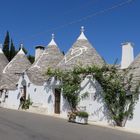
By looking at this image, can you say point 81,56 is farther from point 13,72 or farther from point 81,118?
point 13,72

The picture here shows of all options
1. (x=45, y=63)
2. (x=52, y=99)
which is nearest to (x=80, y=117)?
(x=52, y=99)

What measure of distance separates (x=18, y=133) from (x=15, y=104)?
66.2 feet

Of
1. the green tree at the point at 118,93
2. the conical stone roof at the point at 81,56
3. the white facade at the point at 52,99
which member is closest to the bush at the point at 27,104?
the white facade at the point at 52,99

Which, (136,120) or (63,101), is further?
(63,101)

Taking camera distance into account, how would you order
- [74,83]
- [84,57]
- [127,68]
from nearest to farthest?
1. [127,68]
2. [74,83]
3. [84,57]

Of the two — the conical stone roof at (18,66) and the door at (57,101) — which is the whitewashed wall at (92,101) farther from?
the conical stone roof at (18,66)

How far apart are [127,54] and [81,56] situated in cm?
509

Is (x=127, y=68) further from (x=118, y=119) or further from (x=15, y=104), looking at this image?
(x=15, y=104)

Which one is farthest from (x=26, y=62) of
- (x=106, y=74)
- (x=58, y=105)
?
(x=106, y=74)

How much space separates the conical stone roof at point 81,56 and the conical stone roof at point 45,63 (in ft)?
12.1

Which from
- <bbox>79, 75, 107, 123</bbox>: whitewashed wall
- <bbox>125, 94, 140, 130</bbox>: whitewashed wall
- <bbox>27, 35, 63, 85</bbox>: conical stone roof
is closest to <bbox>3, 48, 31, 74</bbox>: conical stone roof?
<bbox>27, 35, 63, 85</bbox>: conical stone roof

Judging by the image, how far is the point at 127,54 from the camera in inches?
896

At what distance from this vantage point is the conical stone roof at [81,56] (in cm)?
2646

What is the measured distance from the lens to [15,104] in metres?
33.6
